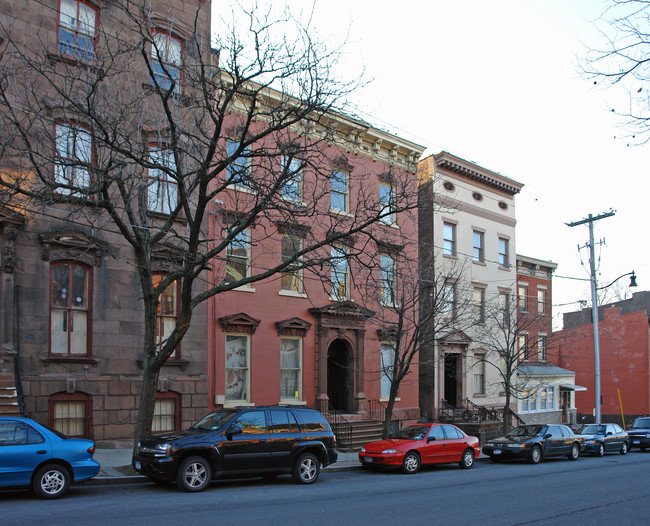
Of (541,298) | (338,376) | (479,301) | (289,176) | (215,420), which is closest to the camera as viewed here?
(215,420)

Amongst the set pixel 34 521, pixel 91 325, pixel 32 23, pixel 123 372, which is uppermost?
pixel 32 23

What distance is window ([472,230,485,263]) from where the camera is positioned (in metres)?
31.0

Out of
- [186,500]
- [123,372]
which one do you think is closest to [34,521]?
[186,500]

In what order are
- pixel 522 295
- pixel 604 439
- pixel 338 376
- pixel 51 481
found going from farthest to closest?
pixel 522 295 < pixel 338 376 < pixel 604 439 < pixel 51 481

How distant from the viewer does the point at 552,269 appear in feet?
121

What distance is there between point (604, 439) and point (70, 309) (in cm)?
1985

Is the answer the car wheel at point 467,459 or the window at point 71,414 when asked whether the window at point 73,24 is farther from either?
the car wheel at point 467,459

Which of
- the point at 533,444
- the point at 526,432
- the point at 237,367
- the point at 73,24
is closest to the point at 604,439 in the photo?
the point at 526,432

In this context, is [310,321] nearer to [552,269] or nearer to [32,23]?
[32,23]

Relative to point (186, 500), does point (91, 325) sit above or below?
above

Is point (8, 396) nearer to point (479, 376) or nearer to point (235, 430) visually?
point (235, 430)

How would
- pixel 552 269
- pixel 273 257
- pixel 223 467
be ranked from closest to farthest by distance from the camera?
pixel 223 467 → pixel 273 257 → pixel 552 269

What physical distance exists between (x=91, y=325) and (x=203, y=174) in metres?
6.64

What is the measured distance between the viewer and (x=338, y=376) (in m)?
24.7
